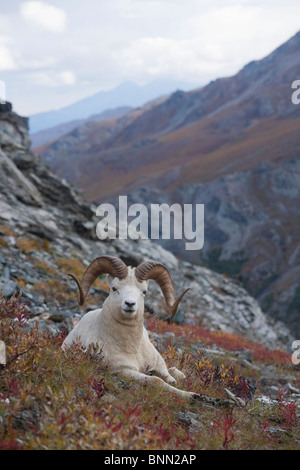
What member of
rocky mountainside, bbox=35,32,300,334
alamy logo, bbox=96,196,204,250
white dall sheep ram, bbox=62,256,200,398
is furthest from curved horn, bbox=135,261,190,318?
rocky mountainside, bbox=35,32,300,334

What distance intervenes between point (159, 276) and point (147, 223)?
187 ft

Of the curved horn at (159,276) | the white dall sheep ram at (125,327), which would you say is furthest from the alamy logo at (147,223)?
the white dall sheep ram at (125,327)

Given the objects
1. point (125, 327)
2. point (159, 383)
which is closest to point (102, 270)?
point (125, 327)

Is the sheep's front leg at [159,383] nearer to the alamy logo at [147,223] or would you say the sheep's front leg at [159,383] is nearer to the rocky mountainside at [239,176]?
the alamy logo at [147,223]

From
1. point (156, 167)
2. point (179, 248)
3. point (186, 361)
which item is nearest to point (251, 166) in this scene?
point (179, 248)

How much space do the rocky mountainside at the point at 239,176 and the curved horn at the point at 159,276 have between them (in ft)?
151

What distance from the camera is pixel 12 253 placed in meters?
18.3

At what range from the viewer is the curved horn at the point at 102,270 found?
8445mm

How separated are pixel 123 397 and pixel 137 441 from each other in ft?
5.50

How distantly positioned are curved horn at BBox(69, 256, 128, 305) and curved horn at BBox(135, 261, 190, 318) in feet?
0.89

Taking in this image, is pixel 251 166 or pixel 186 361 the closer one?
pixel 186 361

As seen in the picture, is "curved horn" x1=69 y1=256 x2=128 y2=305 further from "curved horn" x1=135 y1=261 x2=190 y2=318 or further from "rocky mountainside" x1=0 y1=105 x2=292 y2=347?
"rocky mountainside" x1=0 y1=105 x2=292 y2=347

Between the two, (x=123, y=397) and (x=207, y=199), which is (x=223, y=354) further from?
(x=207, y=199)
